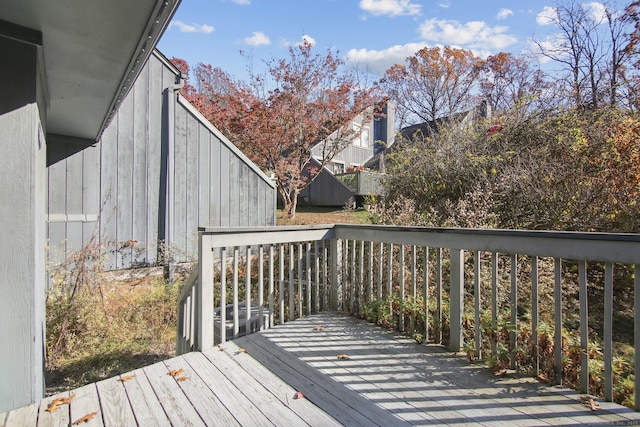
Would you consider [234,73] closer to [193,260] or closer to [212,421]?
[193,260]

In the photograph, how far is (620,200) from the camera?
4012 millimetres

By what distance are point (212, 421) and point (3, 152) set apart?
1.86 metres

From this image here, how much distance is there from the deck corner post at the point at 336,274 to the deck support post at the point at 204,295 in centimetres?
151

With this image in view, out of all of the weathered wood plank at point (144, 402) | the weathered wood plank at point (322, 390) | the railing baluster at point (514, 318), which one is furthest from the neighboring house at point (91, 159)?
the railing baluster at point (514, 318)

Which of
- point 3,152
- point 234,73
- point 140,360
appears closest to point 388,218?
point 140,360

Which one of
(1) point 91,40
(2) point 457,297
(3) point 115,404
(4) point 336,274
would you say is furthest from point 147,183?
(2) point 457,297

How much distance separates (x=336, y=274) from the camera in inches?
152

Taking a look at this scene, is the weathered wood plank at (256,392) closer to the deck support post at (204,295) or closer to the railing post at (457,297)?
the deck support post at (204,295)

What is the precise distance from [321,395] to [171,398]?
3.00ft

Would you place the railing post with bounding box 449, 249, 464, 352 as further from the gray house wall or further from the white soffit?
the gray house wall

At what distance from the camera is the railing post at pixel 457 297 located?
106 inches

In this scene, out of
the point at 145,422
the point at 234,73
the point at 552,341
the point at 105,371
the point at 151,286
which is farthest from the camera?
the point at 234,73

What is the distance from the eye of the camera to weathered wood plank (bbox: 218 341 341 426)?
188 cm

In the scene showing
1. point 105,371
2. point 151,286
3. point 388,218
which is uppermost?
point 388,218
